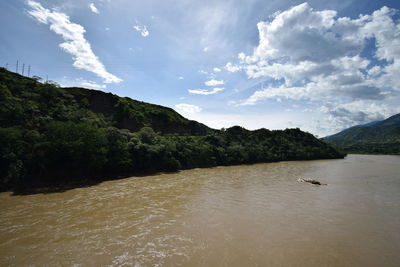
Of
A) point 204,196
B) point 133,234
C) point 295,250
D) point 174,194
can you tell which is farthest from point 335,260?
point 174,194

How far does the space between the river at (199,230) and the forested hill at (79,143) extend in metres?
4.50

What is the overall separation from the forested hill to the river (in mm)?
4504

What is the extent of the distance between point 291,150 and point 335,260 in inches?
2055

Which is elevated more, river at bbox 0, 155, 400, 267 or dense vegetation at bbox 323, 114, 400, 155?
dense vegetation at bbox 323, 114, 400, 155

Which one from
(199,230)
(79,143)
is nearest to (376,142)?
(199,230)

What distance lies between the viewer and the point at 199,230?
8.21m

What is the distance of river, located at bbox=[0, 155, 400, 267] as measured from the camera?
6102 mm

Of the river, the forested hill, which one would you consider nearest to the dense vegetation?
the forested hill

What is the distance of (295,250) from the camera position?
21.5 feet

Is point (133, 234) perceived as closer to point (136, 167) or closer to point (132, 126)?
point (136, 167)

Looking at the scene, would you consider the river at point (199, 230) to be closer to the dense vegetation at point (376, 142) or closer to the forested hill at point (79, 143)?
the forested hill at point (79, 143)

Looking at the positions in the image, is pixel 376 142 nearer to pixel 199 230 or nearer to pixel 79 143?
pixel 199 230

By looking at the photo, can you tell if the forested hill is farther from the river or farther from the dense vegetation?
the dense vegetation

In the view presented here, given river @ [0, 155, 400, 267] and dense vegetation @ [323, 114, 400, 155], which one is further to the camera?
dense vegetation @ [323, 114, 400, 155]
